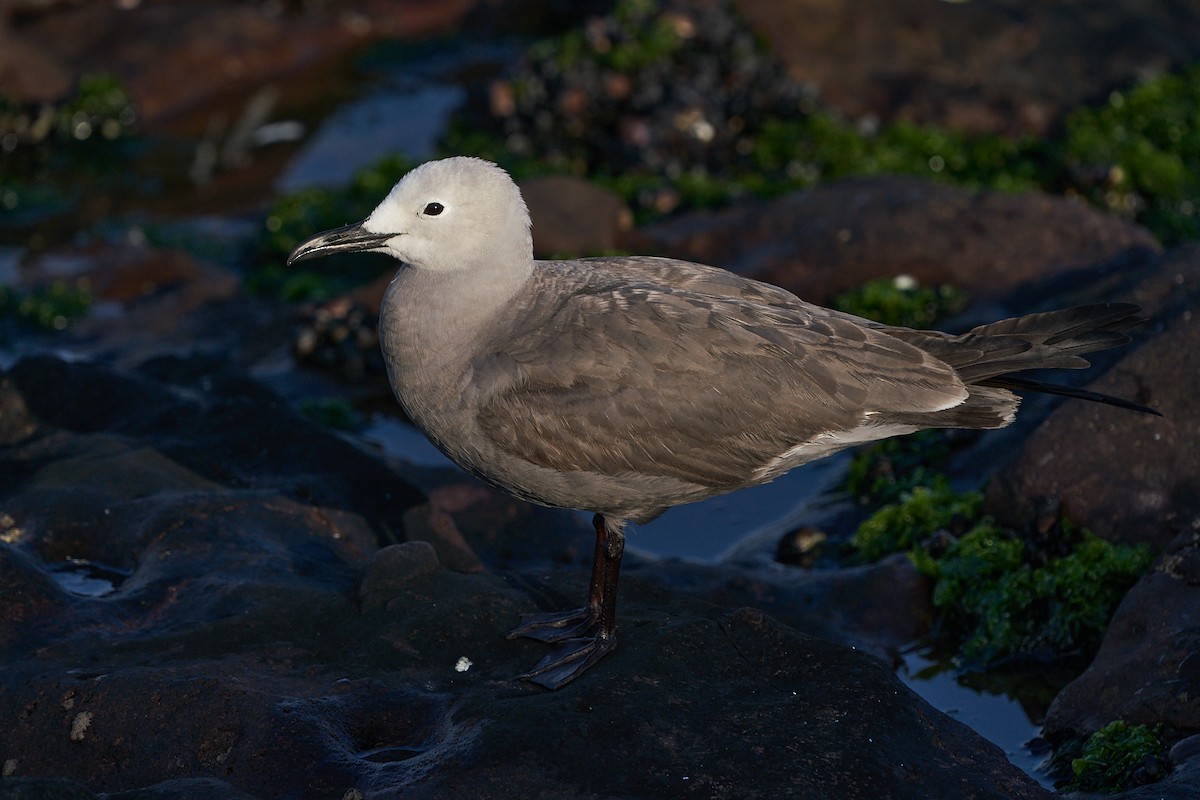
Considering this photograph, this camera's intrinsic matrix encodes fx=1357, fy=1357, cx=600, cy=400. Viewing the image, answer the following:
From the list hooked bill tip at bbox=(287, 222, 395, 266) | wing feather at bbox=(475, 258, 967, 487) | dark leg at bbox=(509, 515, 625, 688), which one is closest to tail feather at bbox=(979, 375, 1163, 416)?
wing feather at bbox=(475, 258, 967, 487)

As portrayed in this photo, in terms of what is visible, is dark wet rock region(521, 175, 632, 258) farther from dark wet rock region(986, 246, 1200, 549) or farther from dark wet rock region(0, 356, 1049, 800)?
dark wet rock region(986, 246, 1200, 549)

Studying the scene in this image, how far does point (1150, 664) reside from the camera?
548 centimetres

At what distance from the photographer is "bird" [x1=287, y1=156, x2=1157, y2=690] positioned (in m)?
5.50

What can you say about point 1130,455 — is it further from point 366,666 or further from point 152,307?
point 152,307

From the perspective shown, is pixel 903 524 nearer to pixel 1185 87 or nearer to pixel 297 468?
pixel 297 468

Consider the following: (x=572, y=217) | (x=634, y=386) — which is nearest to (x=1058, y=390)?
(x=634, y=386)

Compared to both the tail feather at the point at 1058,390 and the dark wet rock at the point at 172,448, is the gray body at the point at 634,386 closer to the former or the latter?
the tail feather at the point at 1058,390

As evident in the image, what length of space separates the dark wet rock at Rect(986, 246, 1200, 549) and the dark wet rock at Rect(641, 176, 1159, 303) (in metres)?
2.41

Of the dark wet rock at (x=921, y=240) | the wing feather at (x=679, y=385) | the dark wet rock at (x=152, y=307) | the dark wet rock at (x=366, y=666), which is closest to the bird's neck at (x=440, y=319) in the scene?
the wing feather at (x=679, y=385)

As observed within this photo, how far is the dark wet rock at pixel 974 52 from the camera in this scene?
1284 centimetres

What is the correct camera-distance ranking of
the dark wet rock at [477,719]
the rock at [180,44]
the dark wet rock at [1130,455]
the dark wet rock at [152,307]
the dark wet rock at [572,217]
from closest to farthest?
the dark wet rock at [477,719] → the dark wet rock at [1130,455] → the dark wet rock at [572,217] → the dark wet rock at [152,307] → the rock at [180,44]

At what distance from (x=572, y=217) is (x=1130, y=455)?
192 inches

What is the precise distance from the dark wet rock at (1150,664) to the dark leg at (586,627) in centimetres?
199

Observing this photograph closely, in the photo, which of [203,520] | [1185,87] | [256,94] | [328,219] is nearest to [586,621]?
[203,520]
